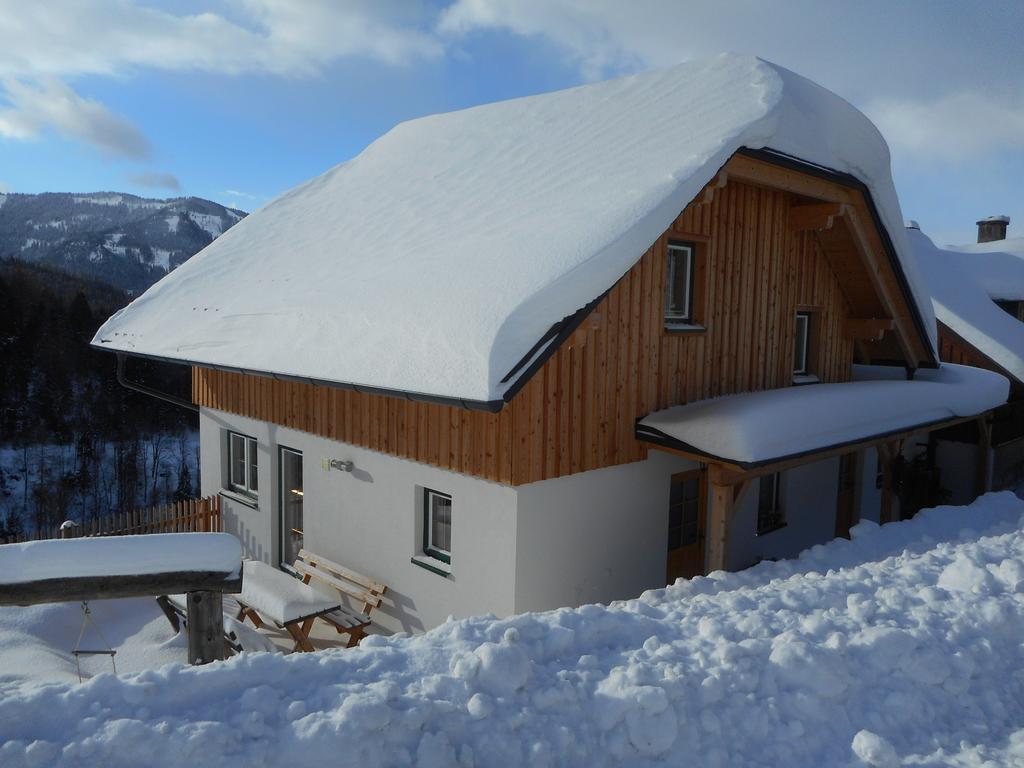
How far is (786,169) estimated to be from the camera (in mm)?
7984

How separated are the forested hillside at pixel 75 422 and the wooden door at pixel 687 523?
1463 inches

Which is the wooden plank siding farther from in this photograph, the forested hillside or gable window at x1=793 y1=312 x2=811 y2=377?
the forested hillside

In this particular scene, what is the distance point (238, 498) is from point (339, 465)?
119 inches

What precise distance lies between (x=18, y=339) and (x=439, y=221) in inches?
1821

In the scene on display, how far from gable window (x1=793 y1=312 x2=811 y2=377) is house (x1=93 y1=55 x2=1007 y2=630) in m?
0.05

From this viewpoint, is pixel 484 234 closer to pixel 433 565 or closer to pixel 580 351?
pixel 580 351

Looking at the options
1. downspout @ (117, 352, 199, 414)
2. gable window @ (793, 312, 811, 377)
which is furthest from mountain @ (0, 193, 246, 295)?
gable window @ (793, 312, 811, 377)

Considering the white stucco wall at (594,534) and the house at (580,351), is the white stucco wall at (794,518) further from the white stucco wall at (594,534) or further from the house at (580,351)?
the white stucco wall at (594,534)

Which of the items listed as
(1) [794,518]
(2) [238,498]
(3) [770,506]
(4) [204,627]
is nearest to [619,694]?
(4) [204,627]

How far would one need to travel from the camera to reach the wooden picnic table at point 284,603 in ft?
22.8

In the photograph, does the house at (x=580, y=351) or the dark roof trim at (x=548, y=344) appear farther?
the house at (x=580, y=351)

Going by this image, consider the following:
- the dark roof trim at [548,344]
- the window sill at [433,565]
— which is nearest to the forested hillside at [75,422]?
the window sill at [433,565]

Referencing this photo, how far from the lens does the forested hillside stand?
40.5 m

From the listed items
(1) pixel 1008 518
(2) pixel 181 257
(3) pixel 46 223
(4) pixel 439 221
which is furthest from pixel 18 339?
(3) pixel 46 223
